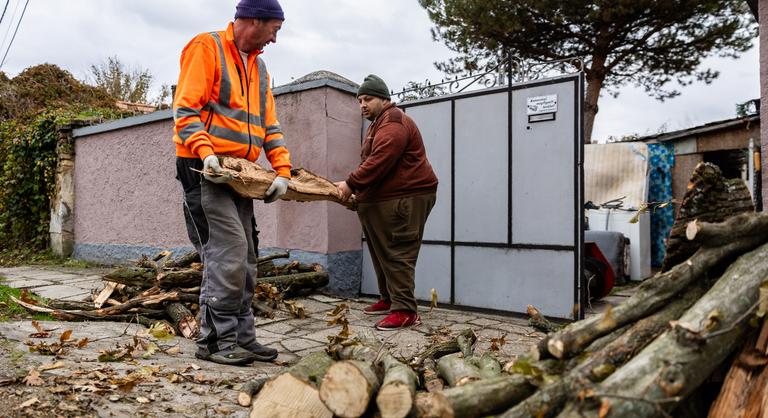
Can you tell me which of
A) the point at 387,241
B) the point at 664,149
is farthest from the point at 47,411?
the point at 664,149

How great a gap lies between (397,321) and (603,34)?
1062cm

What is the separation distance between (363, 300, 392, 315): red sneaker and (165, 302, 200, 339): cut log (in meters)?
1.43

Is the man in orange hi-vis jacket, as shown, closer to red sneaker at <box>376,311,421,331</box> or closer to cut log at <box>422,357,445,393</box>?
cut log at <box>422,357,445,393</box>

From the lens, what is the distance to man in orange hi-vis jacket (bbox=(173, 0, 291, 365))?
9.88 ft

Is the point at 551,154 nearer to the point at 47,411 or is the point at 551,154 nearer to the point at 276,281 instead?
the point at 276,281

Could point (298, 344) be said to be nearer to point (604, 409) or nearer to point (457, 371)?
point (457, 371)

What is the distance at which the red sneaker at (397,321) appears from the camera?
4242mm

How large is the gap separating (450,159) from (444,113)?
441 mm

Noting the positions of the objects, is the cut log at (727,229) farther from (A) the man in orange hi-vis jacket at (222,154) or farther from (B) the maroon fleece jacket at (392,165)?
(B) the maroon fleece jacket at (392,165)

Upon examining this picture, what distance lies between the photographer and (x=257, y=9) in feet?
10.3

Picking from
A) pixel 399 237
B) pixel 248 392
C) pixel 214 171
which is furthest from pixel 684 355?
pixel 399 237

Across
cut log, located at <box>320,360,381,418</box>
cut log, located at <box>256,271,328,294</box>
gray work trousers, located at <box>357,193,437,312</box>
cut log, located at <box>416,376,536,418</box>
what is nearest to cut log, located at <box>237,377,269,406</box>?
cut log, located at <box>320,360,381,418</box>

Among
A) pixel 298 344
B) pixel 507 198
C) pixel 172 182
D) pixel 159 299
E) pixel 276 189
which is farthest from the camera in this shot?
pixel 172 182

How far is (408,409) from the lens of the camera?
169 centimetres
